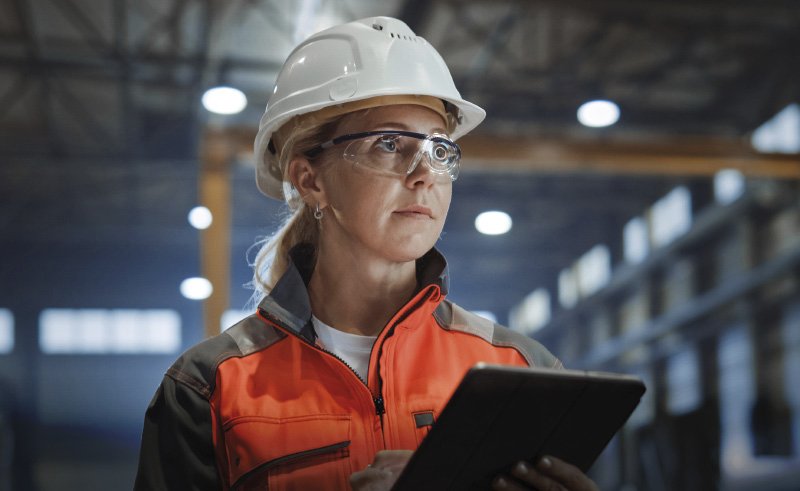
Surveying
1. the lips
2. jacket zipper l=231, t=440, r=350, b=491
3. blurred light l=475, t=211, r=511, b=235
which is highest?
blurred light l=475, t=211, r=511, b=235

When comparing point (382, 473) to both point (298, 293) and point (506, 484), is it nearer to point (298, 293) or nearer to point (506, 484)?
point (506, 484)

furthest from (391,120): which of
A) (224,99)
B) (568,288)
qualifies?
(568,288)

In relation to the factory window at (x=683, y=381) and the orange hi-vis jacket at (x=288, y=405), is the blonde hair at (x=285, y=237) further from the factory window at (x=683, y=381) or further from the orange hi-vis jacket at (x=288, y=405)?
the factory window at (x=683, y=381)

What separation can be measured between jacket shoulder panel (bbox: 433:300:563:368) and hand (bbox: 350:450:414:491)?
0.52 metres

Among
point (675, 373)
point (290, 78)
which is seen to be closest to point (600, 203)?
point (675, 373)

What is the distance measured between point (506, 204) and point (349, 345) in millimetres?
19818

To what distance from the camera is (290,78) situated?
94.7 inches

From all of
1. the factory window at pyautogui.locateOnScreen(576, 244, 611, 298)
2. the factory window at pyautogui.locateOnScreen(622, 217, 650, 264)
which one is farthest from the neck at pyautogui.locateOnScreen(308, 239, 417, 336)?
the factory window at pyautogui.locateOnScreen(576, 244, 611, 298)

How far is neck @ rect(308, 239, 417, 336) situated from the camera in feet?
7.39

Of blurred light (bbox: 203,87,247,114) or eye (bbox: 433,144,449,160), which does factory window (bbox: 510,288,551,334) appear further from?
eye (bbox: 433,144,449,160)

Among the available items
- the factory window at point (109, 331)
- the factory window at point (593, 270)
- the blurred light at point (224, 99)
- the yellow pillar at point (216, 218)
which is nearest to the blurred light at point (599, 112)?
the blurred light at point (224, 99)

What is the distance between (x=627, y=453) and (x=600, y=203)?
8212mm

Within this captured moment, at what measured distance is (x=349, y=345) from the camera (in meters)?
2.23

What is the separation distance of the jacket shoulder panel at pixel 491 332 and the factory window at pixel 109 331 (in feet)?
76.3
